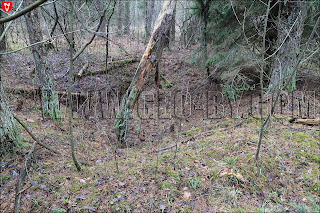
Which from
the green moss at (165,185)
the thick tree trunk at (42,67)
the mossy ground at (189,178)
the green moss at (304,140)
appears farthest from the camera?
the thick tree trunk at (42,67)

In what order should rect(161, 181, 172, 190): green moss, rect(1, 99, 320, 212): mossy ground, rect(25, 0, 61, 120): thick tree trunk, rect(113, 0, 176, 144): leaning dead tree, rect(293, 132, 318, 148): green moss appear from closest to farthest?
rect(1, 99, 320, 212): mossy ground
rect(161, 181, 172, 190): green moss
rect(293, 132, 318, 148): green moss
rect(25, 0, 61, 120): thick tree trunk
rect(113, 0, 176, 144): leaning dead tree

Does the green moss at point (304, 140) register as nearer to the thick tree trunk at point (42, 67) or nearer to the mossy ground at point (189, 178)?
the mossy ground at point (189, 178)

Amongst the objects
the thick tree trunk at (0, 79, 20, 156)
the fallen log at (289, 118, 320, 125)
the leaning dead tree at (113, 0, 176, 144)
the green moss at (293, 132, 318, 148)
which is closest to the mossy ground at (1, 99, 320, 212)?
the green moss at (293, 132, 318, 148)

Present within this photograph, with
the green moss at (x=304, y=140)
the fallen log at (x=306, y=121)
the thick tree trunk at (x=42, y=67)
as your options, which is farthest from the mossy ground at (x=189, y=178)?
the thick tree trunk at (x=42, y=67)

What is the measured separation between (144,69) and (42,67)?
289cm

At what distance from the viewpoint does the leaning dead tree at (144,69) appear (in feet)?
18.5

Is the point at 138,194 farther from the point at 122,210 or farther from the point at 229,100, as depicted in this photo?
the point at 229,100

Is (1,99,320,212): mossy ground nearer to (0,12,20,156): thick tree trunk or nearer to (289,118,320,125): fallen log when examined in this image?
(289,118,320,125): fallen log

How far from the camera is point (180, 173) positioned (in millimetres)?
3234

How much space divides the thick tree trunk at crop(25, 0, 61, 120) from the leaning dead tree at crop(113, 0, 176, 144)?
1.80m

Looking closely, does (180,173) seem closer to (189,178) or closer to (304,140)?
(189,178)

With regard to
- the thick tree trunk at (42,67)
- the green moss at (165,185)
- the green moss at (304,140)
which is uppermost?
the thick tree trunk at (42,67)

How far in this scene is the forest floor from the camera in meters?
2.58

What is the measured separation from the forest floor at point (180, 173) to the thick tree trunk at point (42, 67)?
1.18 feet
